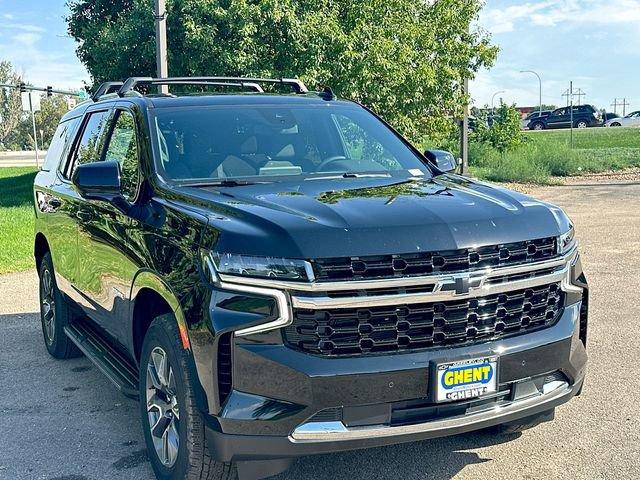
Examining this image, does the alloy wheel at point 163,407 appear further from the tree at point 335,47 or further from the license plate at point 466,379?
the tree at point 335,47

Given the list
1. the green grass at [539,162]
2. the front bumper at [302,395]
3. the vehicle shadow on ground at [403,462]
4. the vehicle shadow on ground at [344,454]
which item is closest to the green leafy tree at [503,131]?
the green grass at [539,162]

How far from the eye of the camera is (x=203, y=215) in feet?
10.8

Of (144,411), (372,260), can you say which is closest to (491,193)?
(372,260)

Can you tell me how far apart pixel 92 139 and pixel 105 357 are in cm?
160

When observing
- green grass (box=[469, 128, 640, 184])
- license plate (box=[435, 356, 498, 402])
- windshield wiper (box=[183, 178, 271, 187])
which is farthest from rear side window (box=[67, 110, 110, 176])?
green grass (box=[469, 128, 640, 184])

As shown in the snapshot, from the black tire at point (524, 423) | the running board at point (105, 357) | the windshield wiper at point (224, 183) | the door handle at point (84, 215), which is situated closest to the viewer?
the black tire at point (524, 423)

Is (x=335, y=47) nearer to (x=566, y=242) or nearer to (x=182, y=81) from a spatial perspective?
(x=182, y=81)

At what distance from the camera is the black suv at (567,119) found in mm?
62281

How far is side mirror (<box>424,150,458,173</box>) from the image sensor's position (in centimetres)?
491

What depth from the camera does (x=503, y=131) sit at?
24.6m

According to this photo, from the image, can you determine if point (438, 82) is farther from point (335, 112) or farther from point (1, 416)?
point (1, 416)

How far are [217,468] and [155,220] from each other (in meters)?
1.22

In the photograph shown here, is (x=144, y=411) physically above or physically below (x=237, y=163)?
below

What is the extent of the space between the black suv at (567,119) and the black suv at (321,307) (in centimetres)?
6198
